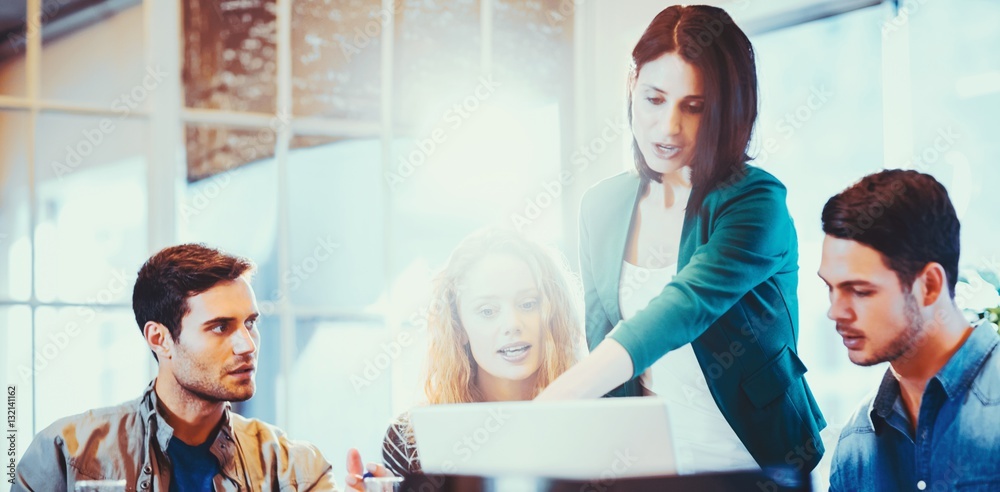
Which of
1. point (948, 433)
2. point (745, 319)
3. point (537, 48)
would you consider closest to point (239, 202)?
point (537, 48)

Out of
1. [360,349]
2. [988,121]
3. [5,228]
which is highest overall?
[988,121]

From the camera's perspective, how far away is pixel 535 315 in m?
2.67

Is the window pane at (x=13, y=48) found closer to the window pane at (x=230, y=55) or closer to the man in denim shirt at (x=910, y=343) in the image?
the window pane at (x=230, y=55)

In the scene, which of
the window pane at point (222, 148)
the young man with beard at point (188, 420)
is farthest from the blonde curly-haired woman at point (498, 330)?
the window pane at point (222, 148)

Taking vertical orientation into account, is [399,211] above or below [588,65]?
below

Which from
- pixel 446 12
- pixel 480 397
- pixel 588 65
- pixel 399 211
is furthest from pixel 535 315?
pixel 446 12

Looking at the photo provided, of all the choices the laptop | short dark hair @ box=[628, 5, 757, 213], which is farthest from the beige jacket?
short dark hair @ box=[628, 5, 757, 213]

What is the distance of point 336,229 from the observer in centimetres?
293

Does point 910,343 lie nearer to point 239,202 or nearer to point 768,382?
point 768,382

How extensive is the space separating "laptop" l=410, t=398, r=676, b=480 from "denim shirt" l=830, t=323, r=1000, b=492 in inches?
23.2

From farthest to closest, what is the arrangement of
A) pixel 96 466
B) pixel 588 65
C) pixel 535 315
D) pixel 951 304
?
1. pixel 588 65
2. pixel 535 315
3. pixel 96 466
4. pixel 951 304

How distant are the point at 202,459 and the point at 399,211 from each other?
3.04 ft

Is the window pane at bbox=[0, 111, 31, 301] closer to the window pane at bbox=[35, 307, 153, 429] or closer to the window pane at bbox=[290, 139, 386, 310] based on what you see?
the window pane at bbox=[35, 307, 153, 429]

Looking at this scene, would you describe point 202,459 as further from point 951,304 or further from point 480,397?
point 951,304
